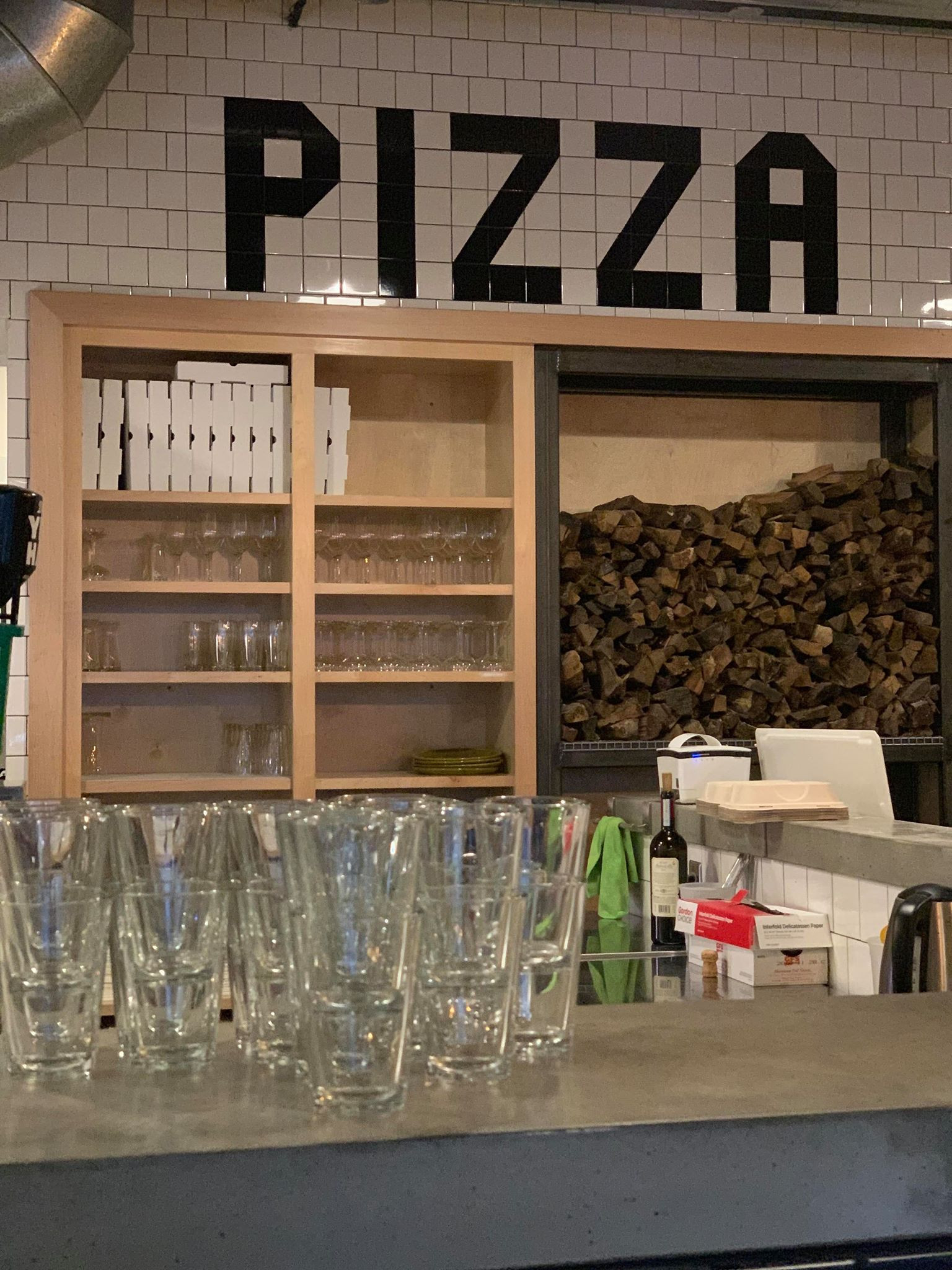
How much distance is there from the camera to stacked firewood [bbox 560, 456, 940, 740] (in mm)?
4598

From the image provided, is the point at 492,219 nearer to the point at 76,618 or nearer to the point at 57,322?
the point at 57,322

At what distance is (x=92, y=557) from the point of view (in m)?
4.30

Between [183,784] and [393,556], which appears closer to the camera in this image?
[183,784]

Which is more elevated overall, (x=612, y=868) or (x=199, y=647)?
(x=199, y=647)

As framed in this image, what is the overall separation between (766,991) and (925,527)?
2.75 m

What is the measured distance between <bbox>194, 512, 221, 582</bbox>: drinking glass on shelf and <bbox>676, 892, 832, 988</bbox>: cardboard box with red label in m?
2.29

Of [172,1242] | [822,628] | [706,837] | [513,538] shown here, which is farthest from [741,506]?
[172,1242]

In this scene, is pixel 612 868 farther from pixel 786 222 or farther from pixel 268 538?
pixel 786 222

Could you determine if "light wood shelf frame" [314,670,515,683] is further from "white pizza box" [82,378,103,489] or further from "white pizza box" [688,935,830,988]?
"white pizza box" [688,935,830,988]

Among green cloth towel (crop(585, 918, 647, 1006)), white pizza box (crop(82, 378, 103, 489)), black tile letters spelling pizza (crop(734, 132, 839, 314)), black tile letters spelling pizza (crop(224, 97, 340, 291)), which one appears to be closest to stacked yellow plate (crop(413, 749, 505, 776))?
green cloth towel (crop(585, 918, 647, 1006))

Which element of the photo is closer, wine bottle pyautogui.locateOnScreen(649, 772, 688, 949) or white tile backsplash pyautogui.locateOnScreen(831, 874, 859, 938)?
white tile backsplash pyautogui.locateOnScreen(831, 874, 859, 938)

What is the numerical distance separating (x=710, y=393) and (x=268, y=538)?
64.0 inches

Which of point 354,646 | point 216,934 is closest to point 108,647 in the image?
point 354,646

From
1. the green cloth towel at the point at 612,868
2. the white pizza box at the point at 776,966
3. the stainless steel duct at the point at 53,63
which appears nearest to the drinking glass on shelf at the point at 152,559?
the stainless steel duct at the point at 53,63
